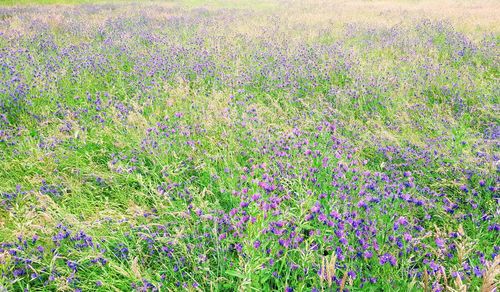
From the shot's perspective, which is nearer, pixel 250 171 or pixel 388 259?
pixel 388 259

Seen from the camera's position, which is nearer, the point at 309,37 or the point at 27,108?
the point at 27,108

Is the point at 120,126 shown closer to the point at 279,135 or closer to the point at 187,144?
the point at 187,144

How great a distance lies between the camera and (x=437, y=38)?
745 cm

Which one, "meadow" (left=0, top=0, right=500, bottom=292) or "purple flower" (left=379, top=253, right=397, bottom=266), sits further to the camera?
"meadow" (left=0, top=0, right=500, bottom=292)

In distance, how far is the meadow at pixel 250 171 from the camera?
179 centimetres

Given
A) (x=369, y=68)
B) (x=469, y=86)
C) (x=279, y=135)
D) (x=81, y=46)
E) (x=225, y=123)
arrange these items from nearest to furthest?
1. (x=279, y=135)
2. (x=225, y=123)
3. (x=469, y=86)
4. (x=369, y=68)
5. (x=81, y=46)

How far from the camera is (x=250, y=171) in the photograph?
279 cm

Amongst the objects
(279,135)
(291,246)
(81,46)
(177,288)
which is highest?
(81,46)

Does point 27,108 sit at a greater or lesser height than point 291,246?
greater

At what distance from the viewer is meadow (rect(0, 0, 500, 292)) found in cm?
179

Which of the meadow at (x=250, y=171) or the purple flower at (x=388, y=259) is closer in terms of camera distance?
the purple flower at (x=388, y=259)

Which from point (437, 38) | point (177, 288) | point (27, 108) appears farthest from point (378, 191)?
point (437, 38)

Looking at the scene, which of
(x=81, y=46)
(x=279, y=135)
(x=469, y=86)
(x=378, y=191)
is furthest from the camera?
(x=81, y=46)

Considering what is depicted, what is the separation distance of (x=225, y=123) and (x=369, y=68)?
10.2ft
